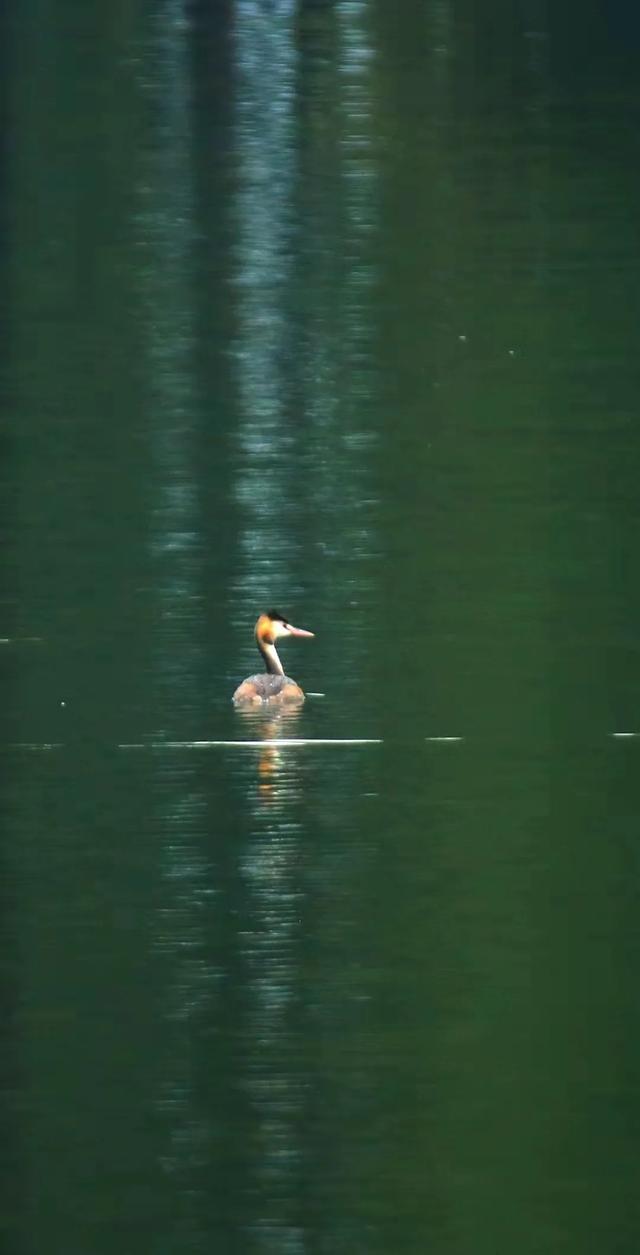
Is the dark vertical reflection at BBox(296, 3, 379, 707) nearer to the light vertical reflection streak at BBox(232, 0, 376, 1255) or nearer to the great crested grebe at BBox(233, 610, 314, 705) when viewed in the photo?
the light vertical reflection streak at BBox(232, 0, 376, 1255)

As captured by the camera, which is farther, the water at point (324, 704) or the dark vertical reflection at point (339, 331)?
the dark vertical reflection at point (339, 331)

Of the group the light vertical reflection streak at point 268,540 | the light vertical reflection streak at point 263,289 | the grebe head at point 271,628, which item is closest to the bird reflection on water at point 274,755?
the light vertical reflection streak at point 268,540

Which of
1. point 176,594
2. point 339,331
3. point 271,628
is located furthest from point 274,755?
point 339,331

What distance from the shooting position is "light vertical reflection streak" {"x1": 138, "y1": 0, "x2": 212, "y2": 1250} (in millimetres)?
6020

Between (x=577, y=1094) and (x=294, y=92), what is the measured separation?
71.6 feet

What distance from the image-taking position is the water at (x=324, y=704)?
18.9 feet

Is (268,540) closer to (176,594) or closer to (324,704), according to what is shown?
(176,594)

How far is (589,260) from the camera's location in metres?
19.8

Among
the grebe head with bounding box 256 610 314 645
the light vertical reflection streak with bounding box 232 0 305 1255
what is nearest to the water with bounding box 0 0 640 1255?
the light vertical reflection streak with bounding box 232 0 305 1255

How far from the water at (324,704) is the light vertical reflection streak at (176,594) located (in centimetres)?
2

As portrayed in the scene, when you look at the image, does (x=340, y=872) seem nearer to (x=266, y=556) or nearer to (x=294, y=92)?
(x=266, y=556)

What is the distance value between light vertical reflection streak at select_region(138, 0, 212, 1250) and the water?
20 millimetres

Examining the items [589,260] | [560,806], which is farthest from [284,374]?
[560,806]

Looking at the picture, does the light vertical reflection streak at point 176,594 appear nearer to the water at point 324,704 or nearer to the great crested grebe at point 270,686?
the water at point 324,704
